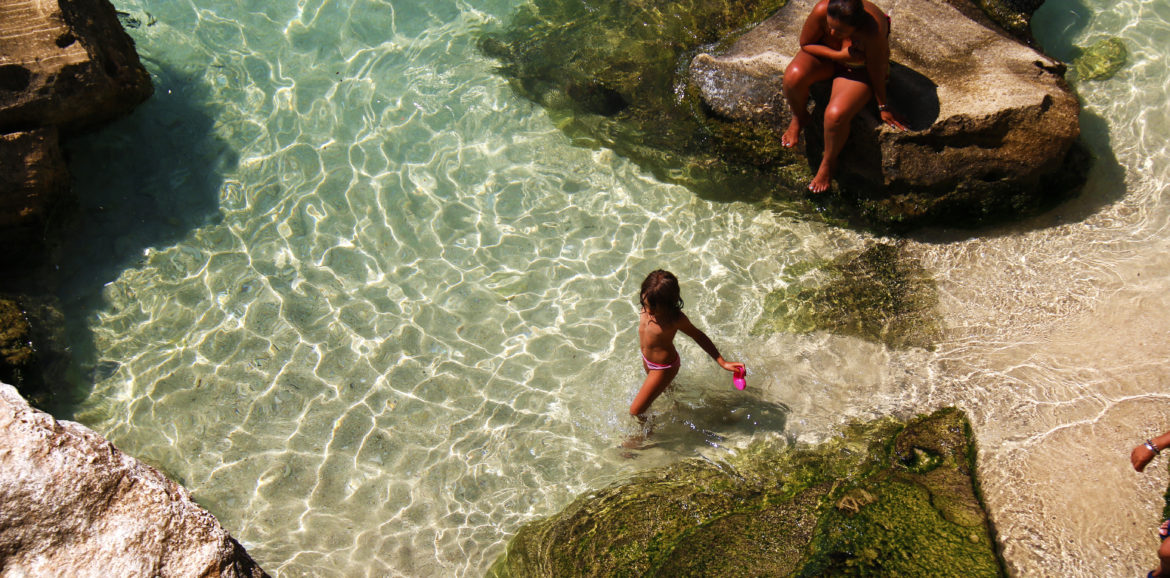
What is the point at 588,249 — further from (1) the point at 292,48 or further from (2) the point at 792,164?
(1) the point at 292,48

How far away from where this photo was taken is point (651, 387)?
5.40 metres

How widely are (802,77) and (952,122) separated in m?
1.28

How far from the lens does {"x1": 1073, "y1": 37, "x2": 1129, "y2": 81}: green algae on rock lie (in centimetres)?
750

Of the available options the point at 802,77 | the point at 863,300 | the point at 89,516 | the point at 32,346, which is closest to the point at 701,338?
the point at 863,300

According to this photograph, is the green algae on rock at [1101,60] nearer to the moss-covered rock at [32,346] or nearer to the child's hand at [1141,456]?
the child's hand at [1141,456]

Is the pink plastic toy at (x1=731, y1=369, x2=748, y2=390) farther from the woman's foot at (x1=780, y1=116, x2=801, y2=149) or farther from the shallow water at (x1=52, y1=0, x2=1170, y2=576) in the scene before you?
the woman's foot at (x1=780, y1=116, x2=801, y2=149)

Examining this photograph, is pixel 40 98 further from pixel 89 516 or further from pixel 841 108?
pixel 841 108

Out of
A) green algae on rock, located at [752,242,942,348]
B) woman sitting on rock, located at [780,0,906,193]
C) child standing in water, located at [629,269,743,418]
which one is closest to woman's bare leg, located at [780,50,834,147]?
woman sitting on rock, located at [780,0,906,193]

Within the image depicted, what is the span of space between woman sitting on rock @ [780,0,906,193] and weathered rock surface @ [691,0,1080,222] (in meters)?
0.23

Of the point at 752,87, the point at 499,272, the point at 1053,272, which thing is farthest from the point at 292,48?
the point at 1053,272

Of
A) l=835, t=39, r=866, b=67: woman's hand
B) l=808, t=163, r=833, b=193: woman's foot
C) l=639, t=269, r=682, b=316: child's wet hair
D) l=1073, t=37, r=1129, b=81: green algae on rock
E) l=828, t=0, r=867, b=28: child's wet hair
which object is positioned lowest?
l=808, t=163, r=833, b=193: woman's foot

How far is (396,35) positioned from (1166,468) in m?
8.28

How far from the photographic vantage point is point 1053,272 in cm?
609

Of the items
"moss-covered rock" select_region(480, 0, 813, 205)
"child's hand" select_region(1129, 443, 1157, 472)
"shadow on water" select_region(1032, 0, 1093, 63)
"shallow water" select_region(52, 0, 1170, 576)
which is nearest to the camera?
"child's hand" select_region(1129, 443, 1157, 472)
